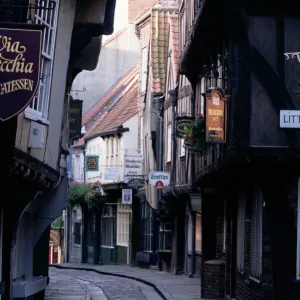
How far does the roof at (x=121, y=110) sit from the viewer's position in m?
45.9

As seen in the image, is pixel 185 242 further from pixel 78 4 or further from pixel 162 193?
pixel 78 4

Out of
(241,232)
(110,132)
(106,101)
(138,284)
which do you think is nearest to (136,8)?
(106,101)

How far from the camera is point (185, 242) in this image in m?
33.8

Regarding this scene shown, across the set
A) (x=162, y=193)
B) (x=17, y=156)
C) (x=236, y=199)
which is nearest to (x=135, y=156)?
(x=162, y=193)

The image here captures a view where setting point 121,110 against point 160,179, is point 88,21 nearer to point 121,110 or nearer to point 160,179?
point 160,179

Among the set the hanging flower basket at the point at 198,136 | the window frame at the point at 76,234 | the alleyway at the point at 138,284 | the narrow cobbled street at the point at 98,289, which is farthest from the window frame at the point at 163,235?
the hanging flower basket at the point at 198,136

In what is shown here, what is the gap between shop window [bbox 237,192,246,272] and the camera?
2015 centimetres

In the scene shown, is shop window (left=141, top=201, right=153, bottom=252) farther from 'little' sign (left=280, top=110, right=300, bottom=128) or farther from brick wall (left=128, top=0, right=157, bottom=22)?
'little' sign (left=280, top=110, right=300, bottom=128)

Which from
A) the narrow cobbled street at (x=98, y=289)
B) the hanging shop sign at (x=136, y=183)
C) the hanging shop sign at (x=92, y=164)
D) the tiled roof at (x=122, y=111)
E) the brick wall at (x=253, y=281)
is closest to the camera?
the brick wall at (x=253, y=281)

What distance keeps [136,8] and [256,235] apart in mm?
34770

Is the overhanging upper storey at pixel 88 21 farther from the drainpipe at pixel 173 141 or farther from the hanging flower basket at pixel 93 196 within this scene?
the hanging flower basket at pixel 93 196

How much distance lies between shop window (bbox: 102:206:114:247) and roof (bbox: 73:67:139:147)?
4.04 metres

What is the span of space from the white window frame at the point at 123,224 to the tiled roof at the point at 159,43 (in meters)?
8.23

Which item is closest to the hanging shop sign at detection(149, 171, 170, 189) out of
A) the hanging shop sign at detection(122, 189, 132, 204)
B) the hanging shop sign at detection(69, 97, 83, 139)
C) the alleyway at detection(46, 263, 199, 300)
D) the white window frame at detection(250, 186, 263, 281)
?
the alleyway at detection(46, 263, 199, 300)
